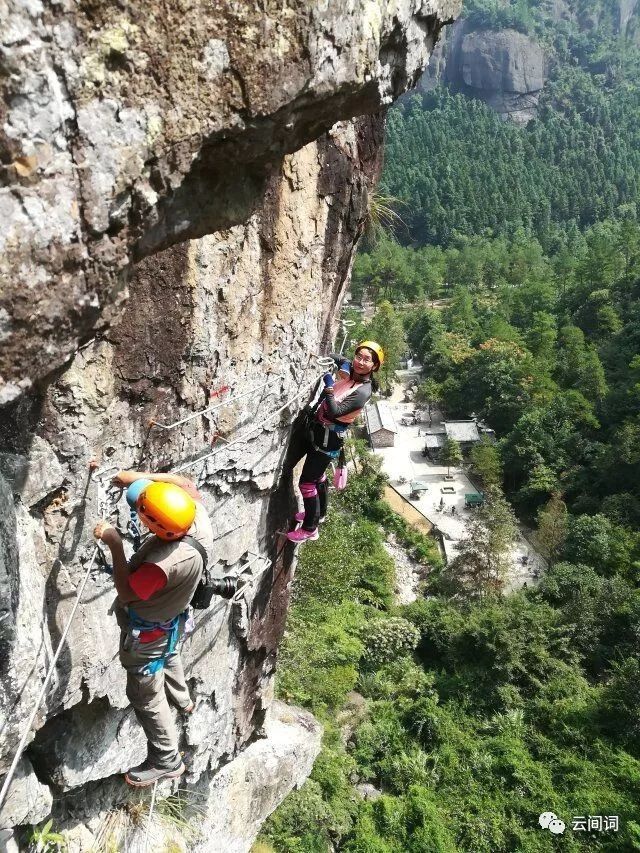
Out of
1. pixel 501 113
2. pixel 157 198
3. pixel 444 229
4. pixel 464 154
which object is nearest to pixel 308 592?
pixel 157 198

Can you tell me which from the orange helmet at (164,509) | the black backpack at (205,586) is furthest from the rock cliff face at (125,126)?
the black backpack at (205,586)

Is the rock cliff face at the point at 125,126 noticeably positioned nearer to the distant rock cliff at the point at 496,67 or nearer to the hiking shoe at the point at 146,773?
the hiking shoe at the point at 146,773

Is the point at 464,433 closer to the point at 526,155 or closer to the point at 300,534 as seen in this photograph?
the point at 300,534

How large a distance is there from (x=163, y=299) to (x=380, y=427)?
30638mm

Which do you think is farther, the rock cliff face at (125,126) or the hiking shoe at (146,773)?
the hiking shoe at (146,773)

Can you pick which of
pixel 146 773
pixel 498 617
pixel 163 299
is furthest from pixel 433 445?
pixel 163 299

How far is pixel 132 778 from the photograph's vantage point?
4.69 m

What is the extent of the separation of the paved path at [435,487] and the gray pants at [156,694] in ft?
65.2

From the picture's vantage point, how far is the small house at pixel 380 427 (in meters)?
34.2

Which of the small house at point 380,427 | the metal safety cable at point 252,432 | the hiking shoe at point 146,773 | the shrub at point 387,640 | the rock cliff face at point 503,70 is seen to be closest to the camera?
the metal safety cable at point 252,432

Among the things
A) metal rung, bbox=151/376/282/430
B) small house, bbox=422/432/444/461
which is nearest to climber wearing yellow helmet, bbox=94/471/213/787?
metal rung, bbox=151/376/282/430

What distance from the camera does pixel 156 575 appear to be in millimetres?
3439

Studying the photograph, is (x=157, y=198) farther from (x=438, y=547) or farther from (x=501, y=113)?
(x=501, y=113)

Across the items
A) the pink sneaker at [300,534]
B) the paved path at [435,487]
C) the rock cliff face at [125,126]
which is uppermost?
the rock cliff face at [125,126]
